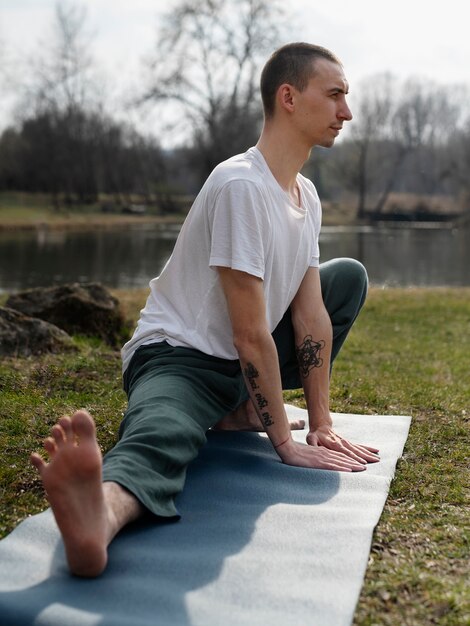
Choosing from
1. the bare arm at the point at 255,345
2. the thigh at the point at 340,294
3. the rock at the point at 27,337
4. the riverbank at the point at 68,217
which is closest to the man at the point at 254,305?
the bare arm at the point at 255,345

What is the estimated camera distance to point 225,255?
2615mm

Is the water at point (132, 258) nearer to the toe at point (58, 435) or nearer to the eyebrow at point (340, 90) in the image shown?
the eyebrow at point (340, 90)

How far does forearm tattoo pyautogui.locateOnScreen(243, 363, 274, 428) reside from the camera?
263 centimetres

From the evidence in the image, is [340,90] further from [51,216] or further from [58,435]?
[51,216]

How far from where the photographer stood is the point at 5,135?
4328 centimetres

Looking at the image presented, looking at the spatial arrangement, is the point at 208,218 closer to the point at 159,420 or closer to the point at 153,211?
the point at 159,420

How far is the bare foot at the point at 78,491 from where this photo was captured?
5.96ft

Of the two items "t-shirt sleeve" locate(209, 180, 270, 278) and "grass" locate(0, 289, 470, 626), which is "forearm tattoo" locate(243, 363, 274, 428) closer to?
"t-shirt sleeve" locate(209, 180, 270, 278)

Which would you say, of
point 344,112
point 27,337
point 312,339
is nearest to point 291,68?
point 344,112

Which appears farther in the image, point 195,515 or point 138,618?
point 195,515

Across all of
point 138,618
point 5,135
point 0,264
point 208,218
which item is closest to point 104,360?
point 208,218

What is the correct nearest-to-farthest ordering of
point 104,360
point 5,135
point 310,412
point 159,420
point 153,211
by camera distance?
point 159,420
point 310,412
point 104,360
point 153,211
point 5,135

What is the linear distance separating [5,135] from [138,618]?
44455mm

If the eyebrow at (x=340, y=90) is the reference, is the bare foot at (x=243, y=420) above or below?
below
